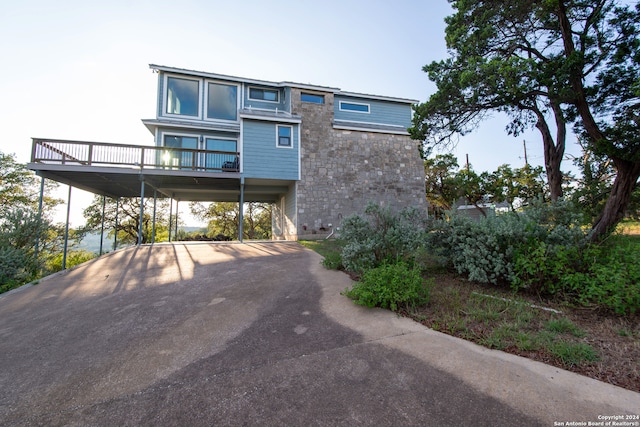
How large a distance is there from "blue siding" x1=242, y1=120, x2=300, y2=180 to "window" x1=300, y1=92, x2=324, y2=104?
2437 millimetres

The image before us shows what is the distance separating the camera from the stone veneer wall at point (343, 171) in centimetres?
1278

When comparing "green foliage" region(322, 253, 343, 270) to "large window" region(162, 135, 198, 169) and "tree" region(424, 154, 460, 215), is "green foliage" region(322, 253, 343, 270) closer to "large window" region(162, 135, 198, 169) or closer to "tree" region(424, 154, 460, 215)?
"large window" region(162, 135, 198, 169)

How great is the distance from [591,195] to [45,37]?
676 inches

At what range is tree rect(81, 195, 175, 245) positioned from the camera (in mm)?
18344

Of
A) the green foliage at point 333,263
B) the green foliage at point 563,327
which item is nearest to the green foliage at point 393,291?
the green foliage at point 563,327

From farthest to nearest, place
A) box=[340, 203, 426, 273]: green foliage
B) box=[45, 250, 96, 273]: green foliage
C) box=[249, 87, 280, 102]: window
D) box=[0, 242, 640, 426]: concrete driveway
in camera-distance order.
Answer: box=[249, 87, 280, 102]: window
box=[45, 250, 96, 273]: green foliage
box=[340, 203, 426, 273]: green foliage
box=[0, 242, 640, 426]: concrete driveway

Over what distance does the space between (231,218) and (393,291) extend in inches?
882

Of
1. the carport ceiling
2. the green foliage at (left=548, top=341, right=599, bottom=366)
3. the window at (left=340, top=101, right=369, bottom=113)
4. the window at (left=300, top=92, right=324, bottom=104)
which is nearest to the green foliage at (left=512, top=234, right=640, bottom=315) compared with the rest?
the green foliage at (left=548, top=341, right=599, bottom=366)

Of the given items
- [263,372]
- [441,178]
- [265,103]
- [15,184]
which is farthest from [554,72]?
[15,184]

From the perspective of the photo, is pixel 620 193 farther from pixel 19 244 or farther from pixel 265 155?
pixel 19 244

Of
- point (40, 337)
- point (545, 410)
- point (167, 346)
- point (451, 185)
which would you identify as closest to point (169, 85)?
point (40, 337)

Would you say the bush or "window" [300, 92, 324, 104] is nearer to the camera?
the bush

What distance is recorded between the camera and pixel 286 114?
12.9 meters

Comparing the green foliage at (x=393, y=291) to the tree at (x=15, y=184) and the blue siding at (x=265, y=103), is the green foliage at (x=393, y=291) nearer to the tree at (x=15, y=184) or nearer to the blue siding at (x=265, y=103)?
the blue siding at (x=265, y=103)
